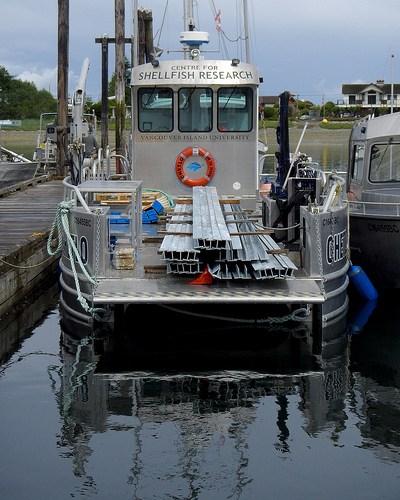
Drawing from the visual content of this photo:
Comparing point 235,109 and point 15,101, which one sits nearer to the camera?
point 235,109

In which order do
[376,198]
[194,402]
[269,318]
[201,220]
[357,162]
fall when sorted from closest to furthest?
[194,402]
[201,220]
[269,318]
[376,198]
[357,162]

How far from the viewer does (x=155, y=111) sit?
1550 centimetres

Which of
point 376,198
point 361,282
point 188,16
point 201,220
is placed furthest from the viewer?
point 188,16

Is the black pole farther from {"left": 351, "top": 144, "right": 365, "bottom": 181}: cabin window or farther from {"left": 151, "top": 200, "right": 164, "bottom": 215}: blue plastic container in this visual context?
{"left": 151, "top": 200, "right": 164, "bottom": 215}: blue plastic container

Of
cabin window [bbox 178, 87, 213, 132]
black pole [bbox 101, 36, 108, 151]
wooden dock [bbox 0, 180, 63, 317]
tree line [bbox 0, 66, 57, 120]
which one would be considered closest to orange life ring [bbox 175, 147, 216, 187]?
cabin window [bbox 178, 87, 213, 132]

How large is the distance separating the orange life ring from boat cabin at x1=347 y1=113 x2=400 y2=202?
2486mm

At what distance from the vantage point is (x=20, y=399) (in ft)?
31.1

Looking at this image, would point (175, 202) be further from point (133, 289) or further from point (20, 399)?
point (20, 399)

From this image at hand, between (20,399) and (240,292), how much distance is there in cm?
258

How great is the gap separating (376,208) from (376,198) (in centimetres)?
69

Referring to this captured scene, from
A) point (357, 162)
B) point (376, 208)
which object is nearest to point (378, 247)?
point (376, 208)

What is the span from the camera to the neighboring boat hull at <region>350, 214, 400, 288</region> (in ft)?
44.8

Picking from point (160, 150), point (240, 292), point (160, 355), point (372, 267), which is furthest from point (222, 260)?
point (160, 150)

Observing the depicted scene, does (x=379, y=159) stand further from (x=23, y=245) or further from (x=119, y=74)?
(x=119, y=74)
